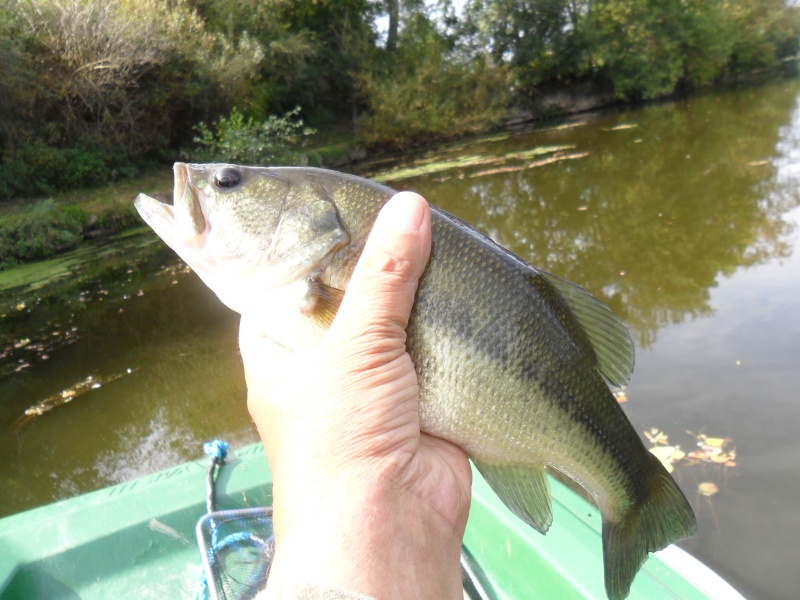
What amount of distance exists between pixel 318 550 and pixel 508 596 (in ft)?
5.78

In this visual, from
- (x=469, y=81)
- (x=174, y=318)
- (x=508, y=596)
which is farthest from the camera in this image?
(x=469, y=81)

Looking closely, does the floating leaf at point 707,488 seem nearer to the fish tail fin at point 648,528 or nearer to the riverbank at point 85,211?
the fish tail fin at point 648,528

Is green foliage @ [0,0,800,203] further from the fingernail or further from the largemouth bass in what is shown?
the fingernail

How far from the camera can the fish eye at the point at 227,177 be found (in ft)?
6.43

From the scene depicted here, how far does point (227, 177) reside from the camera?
1961 millimetres

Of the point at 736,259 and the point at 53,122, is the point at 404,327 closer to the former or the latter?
the point at 736,259

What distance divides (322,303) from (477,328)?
50cm

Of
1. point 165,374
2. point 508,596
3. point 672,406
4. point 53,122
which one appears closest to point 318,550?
point 508,596

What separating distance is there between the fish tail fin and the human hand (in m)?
0.52

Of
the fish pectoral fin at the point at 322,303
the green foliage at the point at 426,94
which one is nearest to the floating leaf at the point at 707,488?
the fish pectoral fin at the point at 322,303

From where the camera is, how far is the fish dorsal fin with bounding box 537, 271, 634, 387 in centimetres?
190

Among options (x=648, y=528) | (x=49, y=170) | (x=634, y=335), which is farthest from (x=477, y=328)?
(x=49, y=170)

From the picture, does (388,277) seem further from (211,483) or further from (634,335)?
(634,335)

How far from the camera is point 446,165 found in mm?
19000
